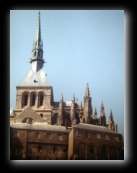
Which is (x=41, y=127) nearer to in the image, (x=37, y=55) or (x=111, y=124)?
(x=111, y=124)

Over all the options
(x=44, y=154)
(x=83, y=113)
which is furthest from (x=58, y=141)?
(x=83, y=113)

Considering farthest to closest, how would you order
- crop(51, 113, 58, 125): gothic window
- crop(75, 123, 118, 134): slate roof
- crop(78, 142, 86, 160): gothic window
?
1. crop(51, 113, 58, 125): gothic window
2. crop(75, 123, 118, 134): slate roof
3. crop(78, 142, 86, 160): gothic window

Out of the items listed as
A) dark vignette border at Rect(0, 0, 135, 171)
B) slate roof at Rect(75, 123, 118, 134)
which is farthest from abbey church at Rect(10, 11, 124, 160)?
dark vignette border at Rect(0, 0, 135, 171)

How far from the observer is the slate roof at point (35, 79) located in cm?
1175

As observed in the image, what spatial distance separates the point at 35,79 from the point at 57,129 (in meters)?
2.47

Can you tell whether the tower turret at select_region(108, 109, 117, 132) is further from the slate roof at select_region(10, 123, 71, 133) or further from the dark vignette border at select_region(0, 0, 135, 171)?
the slate roof at select_region(10, 123, 71, 133)

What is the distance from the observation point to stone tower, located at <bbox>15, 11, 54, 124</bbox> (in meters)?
11.4

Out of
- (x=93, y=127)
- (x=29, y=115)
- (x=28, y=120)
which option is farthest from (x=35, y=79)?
(x=93, y=127)

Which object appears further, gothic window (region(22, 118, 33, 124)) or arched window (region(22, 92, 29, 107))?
arched window (region(22, 92, 29, 107))

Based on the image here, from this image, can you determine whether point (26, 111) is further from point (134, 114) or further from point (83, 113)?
point (134, 114)

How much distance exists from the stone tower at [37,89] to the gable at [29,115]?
10 cm

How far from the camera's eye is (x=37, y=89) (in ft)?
40.0

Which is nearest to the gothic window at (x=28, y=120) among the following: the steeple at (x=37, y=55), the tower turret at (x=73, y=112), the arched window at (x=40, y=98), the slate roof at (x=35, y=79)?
the arched window at (x=40, y=98)

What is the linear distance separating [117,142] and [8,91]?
13.1 feet
